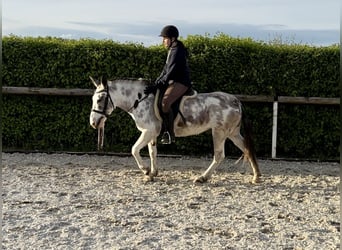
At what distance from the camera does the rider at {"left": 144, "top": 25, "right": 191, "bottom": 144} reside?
271 inches

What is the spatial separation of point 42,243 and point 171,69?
10.6 feet

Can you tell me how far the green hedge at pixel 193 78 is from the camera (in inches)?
366

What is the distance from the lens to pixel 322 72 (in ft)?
30.4

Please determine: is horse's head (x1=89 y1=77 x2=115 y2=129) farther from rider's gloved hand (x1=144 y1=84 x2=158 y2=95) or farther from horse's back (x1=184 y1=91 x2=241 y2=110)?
horse's back (x1=184 y1=91 x2=241 y2=110)

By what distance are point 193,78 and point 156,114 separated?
7.77 ft

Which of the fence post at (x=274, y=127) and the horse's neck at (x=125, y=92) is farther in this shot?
the fence post at (x=274, y=127)

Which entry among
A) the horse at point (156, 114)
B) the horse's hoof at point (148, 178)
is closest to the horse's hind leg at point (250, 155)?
the horse at point (156, 114)

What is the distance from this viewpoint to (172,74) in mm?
6910

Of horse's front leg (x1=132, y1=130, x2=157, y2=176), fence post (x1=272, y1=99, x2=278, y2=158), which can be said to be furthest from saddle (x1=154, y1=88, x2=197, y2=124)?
fence post (x1=272, y1=99, x2=278, y2=158)

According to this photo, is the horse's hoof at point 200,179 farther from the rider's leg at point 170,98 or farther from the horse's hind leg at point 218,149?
the rider's leg at point 170,98

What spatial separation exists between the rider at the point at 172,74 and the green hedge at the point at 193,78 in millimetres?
2294

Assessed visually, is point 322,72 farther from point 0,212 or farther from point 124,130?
point 0,212

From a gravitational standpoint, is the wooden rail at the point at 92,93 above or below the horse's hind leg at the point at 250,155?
above

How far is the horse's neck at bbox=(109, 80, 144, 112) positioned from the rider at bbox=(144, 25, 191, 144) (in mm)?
304
